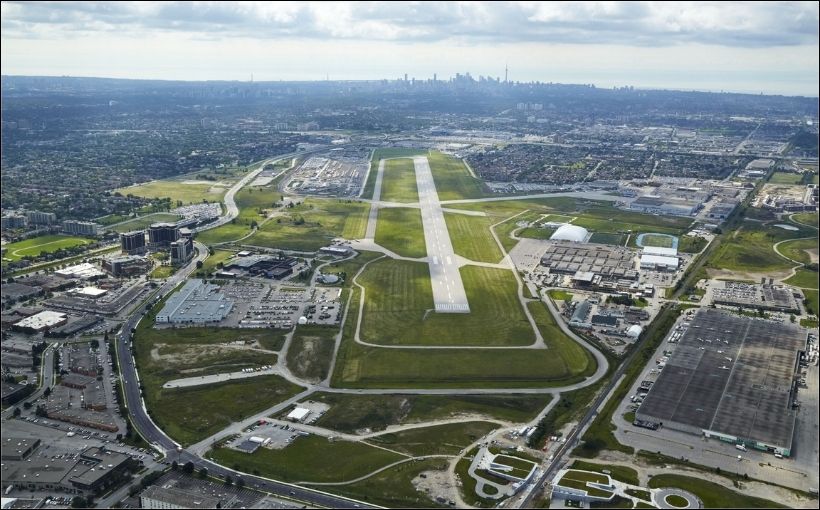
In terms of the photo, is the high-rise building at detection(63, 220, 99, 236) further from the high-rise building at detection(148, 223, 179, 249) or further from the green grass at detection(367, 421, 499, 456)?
the green grass at detection(367, 421, 499, 456)

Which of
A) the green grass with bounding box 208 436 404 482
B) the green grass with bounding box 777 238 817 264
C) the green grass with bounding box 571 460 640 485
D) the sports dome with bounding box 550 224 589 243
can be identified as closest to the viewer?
the green grass with bounding box 571 460 640 485

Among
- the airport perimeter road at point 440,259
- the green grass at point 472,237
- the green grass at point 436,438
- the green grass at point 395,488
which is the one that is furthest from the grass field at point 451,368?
the green grass at point 472,237

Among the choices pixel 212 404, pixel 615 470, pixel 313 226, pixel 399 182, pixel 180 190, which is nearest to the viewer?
pixel 615 470

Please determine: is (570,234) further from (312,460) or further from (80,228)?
(80,228)

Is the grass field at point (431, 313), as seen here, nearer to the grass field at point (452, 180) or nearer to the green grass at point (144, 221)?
the green grass at point (144, 221)

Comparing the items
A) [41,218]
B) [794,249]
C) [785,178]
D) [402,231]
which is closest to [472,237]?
[402,231]

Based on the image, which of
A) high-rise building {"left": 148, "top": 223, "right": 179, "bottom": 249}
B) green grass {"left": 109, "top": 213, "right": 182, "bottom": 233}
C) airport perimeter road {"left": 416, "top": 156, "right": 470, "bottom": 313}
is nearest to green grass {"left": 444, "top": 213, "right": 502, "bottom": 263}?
airport perimeter road {"left": 416, "top": 156, "right": 470, "bottom": 313}
